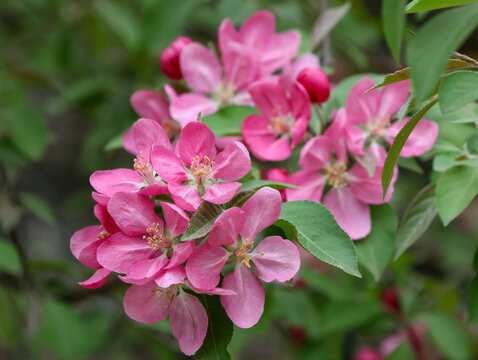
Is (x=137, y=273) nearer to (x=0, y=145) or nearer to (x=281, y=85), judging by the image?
(x=281, y=85)

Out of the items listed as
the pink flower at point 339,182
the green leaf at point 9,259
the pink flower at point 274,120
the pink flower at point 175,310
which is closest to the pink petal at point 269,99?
the pink flower at point 274,120

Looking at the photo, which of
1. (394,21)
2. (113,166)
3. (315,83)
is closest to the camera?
(394,21)

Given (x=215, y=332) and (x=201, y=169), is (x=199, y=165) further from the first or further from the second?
(x=215, y=332)

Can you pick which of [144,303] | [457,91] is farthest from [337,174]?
[144,303]

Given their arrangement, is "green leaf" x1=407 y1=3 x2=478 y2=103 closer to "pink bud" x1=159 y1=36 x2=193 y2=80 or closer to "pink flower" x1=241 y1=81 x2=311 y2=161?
"pink flower" x1=241 y1=81 x2=311 y2=161

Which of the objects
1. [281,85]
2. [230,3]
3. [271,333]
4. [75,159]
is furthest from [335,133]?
[75,159]
